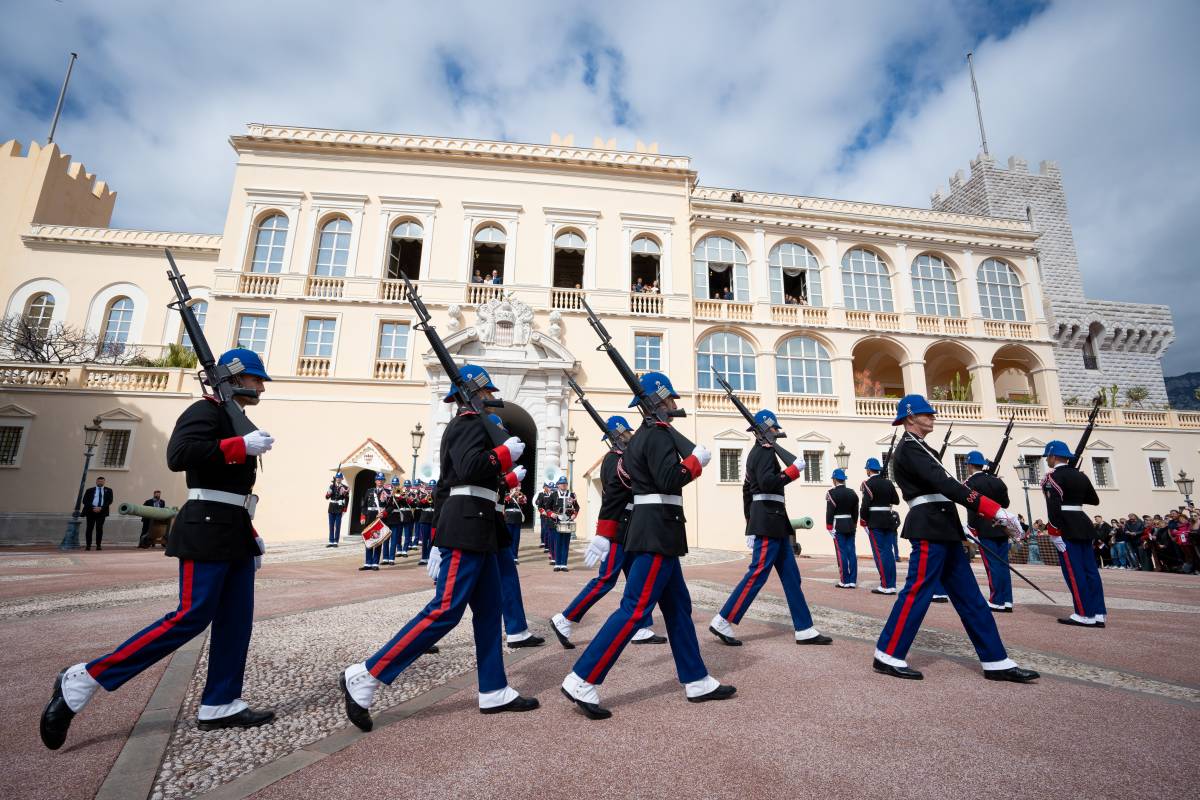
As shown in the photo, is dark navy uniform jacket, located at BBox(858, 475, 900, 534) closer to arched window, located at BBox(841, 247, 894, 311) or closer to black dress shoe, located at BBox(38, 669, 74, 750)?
black dress shoe, located at BBox(38, 669, 74, 750)

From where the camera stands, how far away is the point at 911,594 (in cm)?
441

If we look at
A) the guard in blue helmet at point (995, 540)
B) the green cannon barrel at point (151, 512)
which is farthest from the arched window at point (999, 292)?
the green cannon barrel at point (151, 512)

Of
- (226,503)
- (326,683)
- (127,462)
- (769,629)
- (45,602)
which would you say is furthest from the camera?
(127,462)

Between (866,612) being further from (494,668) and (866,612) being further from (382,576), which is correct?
(382,576)

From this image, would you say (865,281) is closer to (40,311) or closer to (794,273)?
(794,273)

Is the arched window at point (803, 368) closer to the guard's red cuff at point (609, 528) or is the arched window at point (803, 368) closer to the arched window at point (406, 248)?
the arched window at point (406, 248)

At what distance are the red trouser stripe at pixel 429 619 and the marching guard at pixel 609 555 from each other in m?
1.41

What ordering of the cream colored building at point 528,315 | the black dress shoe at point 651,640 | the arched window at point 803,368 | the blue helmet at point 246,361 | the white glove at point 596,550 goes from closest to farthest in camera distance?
1. the blue helmet at point 246,361
2. the white glove at point 596,550
3. the black dress shoe at point 651,640
4. the cream colored building at point 528,315
5. the arched window at point 803,368

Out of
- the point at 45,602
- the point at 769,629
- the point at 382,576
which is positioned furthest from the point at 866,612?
the point at 45,602

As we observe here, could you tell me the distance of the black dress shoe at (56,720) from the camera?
2707 mm

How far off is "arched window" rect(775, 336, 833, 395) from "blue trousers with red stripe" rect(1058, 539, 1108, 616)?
1681cm

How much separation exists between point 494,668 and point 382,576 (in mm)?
7910

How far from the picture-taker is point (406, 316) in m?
21.9

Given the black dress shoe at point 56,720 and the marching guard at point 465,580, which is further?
the marching guard at point 465,580
